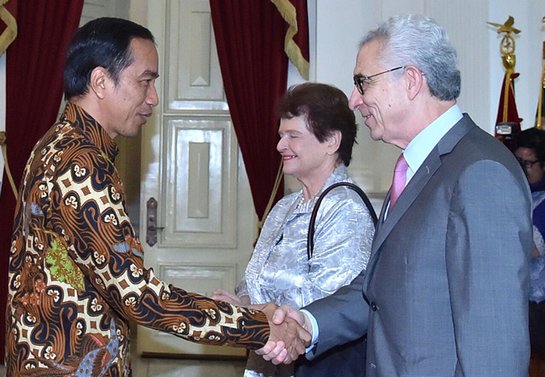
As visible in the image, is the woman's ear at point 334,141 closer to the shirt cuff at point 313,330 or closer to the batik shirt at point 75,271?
the shirt cuff at point 313,330

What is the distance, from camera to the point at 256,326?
260 centimetres

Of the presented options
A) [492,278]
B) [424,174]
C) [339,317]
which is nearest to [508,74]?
[339,317]

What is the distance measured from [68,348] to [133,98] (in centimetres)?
75

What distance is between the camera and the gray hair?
2225 millimetres

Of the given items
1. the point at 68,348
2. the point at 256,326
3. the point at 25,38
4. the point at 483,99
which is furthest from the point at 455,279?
the point at 25,38

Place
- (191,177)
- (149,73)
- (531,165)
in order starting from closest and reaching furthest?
(149,73)
(531,165)
(191,177)

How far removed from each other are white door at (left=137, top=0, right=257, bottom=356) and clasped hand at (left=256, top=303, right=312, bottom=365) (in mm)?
4391

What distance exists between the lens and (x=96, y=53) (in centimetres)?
247

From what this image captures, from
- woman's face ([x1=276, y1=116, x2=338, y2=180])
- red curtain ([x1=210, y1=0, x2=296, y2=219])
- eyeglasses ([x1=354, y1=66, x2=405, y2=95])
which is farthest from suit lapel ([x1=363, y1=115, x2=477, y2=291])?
red curtain ([x1=210, y1=0, x2=296, y2=219])

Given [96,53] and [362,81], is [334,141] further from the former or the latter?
[96,53]

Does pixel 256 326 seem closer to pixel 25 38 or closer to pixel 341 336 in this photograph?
pixel 341 336

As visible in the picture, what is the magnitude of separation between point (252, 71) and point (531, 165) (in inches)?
97.3

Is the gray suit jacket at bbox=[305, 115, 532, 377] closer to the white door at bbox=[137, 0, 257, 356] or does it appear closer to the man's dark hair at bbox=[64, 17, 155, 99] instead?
the man's dark hair at bbox=[64, 17, 155, 99]

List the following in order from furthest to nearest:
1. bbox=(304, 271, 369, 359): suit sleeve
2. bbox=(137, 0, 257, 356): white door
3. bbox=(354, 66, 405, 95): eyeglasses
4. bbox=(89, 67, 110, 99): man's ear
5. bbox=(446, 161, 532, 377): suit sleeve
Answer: bbox=(137, 0, 257, 356): white door < bbox=(304, 271, 369, 359): suit sleeve < bbox=(89, 67, 110, 99): man's ear < bbox=(354, 66, 405, 95): eyeglasses < bbox=(446, 161, 532, 377): suit sleeve
